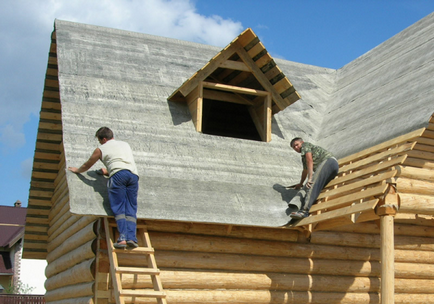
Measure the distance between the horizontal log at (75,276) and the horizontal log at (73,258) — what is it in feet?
0.35

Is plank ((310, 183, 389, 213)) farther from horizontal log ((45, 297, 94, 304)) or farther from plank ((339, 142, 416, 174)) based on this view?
horizontal log ((45, 297, 94, 304))

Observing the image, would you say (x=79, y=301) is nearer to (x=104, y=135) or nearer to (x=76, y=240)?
(x=76, y=240)

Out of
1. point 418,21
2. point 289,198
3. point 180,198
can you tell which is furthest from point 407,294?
point 418,21

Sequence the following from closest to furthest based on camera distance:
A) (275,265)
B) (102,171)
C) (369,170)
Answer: (102,171) < (369,170) < (275,265)

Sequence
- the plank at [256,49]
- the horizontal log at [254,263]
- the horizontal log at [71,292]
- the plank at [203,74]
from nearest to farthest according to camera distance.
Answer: the horizontal log at [254,263] < the horizontal log at [71,292] < the plank at [203,74] < the plank at [256,49]

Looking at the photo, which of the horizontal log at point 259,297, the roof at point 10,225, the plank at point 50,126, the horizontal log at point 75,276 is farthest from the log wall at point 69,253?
the roof at point 10,225

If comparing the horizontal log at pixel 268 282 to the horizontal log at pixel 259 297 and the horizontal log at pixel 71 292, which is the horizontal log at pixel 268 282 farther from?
the horizontal log at pixel 71 292

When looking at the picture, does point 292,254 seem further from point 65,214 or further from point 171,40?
point 171,40

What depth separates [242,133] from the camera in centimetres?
1440

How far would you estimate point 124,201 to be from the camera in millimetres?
7738

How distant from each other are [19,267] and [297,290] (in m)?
28.2

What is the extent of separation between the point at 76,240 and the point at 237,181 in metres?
3.29

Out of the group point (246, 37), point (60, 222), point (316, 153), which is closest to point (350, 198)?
point (316, 153)

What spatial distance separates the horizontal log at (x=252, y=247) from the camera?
8.56 meters
